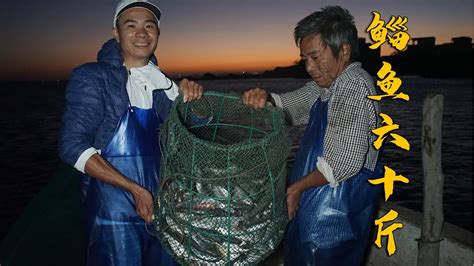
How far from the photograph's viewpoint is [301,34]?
118 inches

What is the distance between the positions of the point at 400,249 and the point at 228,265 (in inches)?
157

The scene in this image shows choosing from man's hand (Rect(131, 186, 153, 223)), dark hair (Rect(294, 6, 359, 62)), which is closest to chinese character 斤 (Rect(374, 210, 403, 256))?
dark hair (Rect(294, 6, 359, 62))

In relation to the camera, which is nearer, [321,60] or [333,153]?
[333,153]

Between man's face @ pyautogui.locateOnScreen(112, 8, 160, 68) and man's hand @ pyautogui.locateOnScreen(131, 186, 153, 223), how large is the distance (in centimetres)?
111

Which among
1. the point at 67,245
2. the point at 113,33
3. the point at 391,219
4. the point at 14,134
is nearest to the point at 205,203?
the point at 113,33

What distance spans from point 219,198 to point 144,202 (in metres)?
0.64

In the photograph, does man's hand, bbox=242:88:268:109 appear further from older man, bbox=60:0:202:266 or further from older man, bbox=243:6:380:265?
older man, bbox=60:0:202:266

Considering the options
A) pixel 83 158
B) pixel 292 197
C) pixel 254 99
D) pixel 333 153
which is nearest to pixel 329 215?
pixel 292 197

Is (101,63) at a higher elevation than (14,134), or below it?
higher

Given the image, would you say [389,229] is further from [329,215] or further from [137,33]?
[137,33]

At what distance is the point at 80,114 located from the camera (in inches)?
94.3

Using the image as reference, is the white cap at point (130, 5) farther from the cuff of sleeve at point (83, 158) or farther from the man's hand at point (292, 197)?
the man's hand at point (292, 197)

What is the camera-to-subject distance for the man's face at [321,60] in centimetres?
296

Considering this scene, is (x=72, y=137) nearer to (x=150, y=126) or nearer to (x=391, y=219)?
(x=150, y=126)
